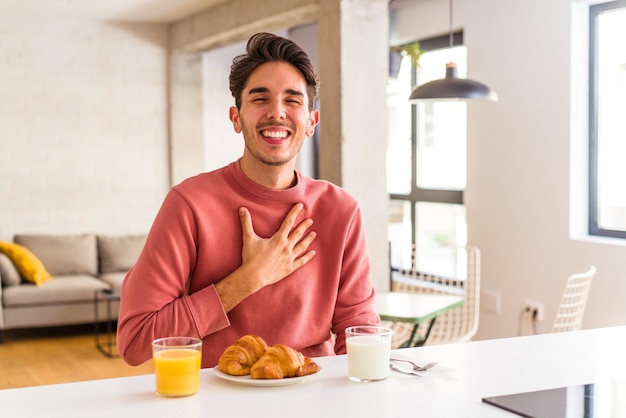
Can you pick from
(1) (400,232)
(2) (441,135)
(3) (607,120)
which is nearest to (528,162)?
(3) (607,120)

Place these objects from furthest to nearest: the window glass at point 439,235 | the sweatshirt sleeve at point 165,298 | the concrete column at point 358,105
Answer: the window glass at point 439,235, the concrete column at point 358,105, the sweatshirt sleeve at point 165,298

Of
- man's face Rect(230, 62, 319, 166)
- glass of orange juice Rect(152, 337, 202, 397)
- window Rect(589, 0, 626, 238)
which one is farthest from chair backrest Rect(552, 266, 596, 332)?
Result: glass of orange juice Rect(152, 337, 202, 397)

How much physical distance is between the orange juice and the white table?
0.6 inches

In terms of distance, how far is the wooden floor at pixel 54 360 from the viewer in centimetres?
523

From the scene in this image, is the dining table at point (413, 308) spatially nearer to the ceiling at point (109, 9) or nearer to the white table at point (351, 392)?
the white table at point (351, 392)

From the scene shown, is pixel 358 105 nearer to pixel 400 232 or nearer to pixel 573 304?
pixel 573 304

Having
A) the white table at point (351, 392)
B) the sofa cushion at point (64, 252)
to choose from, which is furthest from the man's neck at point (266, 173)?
the sofa cushion at point (64, 252)

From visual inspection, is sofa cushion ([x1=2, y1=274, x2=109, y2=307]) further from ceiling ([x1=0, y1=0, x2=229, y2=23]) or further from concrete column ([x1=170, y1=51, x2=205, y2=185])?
ceiling ([x1=0, y1=0, x2=229, y2=23])

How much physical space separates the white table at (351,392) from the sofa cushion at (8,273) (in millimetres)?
5232

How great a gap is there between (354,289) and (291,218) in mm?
238

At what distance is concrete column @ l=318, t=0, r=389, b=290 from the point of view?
4.70 m

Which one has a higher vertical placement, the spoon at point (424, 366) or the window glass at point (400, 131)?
the window glass at point (400, 131)

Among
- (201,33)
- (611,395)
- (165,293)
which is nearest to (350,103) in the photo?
(201,33)

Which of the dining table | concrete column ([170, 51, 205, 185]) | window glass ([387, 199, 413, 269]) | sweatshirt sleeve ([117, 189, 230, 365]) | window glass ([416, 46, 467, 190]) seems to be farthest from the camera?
concrete column ([170, 51, 205, 185])
